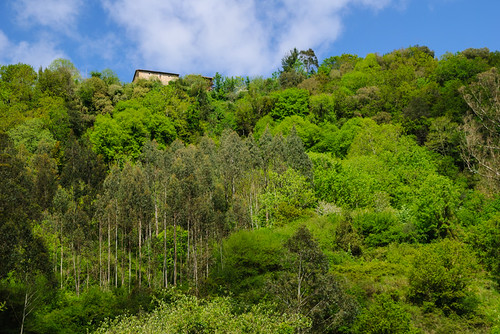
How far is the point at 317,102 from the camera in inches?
2473

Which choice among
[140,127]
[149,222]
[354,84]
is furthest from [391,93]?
[149,222]

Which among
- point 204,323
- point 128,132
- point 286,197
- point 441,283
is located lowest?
point 441,283

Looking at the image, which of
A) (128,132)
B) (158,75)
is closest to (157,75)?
(158,75)

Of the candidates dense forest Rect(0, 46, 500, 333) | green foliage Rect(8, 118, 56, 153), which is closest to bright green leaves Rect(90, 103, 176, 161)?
dense forest Rect(0, 46, 500, 333)

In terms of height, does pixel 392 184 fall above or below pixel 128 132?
below

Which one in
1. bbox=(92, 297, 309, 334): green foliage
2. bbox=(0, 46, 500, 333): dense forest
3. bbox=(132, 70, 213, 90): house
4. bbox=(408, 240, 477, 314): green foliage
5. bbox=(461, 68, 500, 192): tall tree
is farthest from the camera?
bbox=(132, 70, 213, 90): house

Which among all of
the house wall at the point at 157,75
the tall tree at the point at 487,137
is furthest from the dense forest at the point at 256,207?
the house wall at the point at 157,75

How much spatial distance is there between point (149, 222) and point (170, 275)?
212 inches

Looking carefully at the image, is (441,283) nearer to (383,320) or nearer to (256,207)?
(383,320)

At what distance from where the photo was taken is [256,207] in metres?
40.7

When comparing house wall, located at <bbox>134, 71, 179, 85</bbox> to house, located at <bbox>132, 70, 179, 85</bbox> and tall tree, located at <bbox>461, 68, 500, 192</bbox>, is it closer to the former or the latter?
house, located at <bbox>132, 70, 179, 85</bbox>

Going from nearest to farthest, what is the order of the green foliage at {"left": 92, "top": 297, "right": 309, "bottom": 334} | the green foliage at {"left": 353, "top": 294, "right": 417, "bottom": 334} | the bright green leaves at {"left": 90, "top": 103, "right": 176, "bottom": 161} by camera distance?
the green foliage at {"left": 92, "top": 297, "right": 309, "bottom": 334}
the green foliage at {"left": 353, "top": 294, "right": 417, "bottom": 334}
the bright green leaves at {"left": 90, "top": 103, "right": 176, "bottom": 161}

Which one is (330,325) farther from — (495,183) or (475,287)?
(495,183)

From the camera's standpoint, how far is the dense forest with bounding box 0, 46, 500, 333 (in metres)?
20.9
